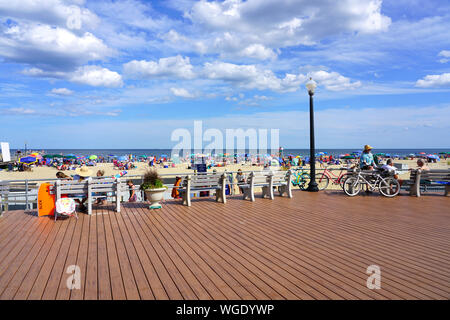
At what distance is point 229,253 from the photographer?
15.3 feet

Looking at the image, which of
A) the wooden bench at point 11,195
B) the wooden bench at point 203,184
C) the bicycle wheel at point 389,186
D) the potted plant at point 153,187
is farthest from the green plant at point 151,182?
the bicycle wheel at point 389,186

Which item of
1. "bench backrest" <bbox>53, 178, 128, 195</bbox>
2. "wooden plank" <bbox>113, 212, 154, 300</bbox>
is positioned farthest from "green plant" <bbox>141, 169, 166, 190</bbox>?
"wooden plank" <bbox>113, 212, 154, 300</bbox>

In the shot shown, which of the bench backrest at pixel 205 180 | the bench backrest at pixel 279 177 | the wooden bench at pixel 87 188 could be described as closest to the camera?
the wooden bench at pixel 87 188

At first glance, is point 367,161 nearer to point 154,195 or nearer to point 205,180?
point 205,180

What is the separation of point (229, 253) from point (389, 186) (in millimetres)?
7442

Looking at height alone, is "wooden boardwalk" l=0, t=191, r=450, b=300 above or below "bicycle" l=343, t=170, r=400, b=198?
below

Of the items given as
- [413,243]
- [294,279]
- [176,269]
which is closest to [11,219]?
[176,269]

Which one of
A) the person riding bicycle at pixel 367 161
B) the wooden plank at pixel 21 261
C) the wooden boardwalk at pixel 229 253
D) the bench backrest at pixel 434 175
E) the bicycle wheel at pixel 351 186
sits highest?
the person riding bicycle at pixel 367 161

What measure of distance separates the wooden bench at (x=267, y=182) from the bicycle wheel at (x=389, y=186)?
299 centimetres

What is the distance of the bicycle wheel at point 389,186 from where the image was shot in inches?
393

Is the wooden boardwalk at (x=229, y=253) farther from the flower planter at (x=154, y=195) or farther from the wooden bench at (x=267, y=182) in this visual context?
the wooden bench at (x=267, y=182)

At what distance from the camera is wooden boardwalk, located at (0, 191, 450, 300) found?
3402mm

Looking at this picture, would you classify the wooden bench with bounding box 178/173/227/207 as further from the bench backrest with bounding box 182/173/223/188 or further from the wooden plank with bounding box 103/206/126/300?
the wooden plank with bounding box 103/206/126/300

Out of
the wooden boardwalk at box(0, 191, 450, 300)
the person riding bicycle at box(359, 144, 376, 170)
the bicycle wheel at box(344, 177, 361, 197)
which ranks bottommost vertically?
the wooden boardwalk at box(0, 191, 450, 300)
